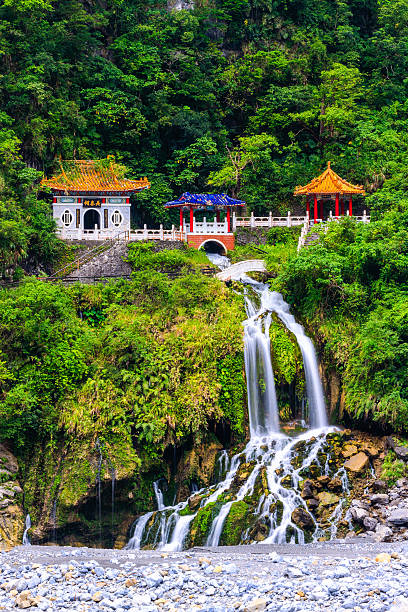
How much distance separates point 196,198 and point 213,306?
955 centimetres

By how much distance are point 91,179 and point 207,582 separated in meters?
24.3

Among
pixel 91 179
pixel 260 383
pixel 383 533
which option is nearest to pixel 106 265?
pixel 91 179

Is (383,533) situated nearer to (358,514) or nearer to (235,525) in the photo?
(358,514)

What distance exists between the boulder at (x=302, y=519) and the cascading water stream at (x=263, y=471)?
0.11 ft

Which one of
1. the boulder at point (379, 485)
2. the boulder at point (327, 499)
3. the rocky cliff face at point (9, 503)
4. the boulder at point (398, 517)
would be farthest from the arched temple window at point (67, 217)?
the boulder at point (398, 517)

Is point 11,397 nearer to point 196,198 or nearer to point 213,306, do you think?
point 213,306

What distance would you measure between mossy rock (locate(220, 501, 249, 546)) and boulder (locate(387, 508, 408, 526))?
11.5 ft

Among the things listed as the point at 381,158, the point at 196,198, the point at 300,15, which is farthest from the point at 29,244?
the point at 300,15

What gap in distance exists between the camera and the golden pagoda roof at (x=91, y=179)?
32.2 metres

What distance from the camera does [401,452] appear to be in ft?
63.4

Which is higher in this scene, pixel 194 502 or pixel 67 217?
pixel 67 217

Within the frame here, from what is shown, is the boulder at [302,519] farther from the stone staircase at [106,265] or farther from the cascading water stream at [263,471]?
the stone staircase at [106,265]

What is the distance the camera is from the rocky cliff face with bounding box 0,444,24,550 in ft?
56.0

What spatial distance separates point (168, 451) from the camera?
19984 millimetres
